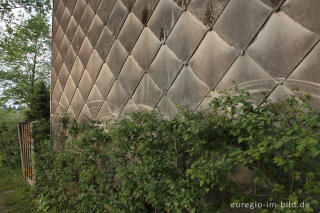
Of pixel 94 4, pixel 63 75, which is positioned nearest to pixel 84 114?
pixel 63 75

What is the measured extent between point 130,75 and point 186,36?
85cm

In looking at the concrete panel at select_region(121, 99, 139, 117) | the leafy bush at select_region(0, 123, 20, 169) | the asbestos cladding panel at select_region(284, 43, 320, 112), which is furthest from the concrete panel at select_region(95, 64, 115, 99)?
the leafy bush at select_region(0, 123, 20, 169)

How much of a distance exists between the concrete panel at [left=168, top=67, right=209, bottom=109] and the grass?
318cm

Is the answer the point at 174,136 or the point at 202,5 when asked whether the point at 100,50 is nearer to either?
the point at 202,5

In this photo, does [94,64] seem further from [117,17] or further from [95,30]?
[117,17]

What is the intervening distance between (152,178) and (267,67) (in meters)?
1.15

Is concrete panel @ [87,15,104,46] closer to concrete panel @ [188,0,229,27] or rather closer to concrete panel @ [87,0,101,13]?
concrete panel @ [87,0,101,13]

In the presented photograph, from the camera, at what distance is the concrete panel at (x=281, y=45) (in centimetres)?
125

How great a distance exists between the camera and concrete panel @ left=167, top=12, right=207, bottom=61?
174cm

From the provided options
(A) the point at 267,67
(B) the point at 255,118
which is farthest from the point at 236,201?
(A) the point at 267,67

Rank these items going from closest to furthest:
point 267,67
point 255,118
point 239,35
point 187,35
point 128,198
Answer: point 255,118 → point 267,67 → point 239,35 → point 128,198 → point 187,35

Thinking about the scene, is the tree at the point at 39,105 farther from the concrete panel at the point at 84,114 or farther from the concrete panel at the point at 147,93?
the concrete panel at the point at 147,93

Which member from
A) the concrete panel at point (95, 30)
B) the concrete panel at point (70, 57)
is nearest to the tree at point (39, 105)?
the concrete panel at point (70, 57)

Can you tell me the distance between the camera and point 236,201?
117 cm
